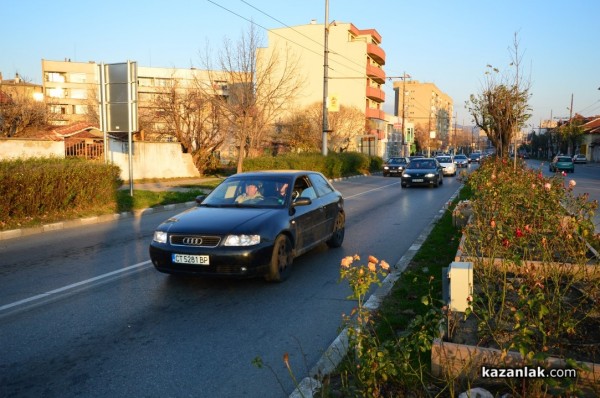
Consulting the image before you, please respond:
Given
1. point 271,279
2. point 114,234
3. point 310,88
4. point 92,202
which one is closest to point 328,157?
point 92,202

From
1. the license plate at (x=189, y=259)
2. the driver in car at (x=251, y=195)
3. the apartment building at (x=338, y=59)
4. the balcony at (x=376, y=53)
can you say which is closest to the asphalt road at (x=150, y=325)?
the license plate at (x=189, y=259)

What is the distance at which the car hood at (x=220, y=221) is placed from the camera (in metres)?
6.40

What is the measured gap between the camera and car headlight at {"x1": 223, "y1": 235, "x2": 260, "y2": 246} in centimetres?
626

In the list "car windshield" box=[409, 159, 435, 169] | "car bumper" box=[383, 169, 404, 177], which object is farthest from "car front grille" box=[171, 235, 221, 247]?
"car bumper" box=[383, 169, 404, 177]

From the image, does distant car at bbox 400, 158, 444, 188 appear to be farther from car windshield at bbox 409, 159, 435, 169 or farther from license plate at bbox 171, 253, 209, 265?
license plate at bbox 171, 253, 209, 265

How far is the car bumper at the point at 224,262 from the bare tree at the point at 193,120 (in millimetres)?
22883

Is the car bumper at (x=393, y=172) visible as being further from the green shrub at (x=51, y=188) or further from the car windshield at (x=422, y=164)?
the green shrub at (x=51, y=188)

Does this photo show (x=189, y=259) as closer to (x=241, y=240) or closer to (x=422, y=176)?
(x=241, y=240)

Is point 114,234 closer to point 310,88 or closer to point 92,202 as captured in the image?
point 92,202

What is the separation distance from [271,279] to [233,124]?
72.1 feet

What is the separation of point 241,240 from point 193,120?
24.8m

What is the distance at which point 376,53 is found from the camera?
218 ft

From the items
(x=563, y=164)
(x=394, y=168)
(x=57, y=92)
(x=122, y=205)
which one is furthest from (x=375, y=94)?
(x=57, y=92)

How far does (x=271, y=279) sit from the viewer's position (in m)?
6.71
